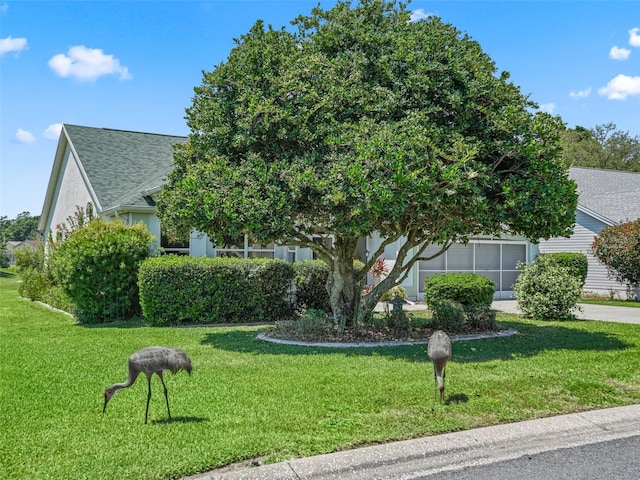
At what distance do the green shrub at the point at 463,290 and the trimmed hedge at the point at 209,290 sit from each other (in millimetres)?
4232

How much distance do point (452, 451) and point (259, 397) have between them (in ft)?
7.26

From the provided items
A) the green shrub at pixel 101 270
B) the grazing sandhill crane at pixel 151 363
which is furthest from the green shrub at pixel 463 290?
the grazing sandhill crane at pixel 151 363

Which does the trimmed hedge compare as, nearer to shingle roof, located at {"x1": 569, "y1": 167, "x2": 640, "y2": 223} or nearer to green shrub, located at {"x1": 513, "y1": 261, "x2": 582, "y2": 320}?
green shrub, located at {"x1": 513, "y1": 261, "x2": 582, "y2": 320}

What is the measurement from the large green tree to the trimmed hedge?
198cm

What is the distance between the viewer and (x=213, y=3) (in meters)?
10.3

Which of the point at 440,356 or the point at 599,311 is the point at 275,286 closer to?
the point at 440,356

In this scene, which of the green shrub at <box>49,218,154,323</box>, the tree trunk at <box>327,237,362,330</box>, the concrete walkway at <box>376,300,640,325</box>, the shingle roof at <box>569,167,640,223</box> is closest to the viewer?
the tree trunk at <box>327,237,362,330</box>

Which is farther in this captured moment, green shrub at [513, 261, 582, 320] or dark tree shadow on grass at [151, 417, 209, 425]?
green shrub at [513, 261, 582, 320]

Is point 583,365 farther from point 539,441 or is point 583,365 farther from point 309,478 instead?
point 309,478

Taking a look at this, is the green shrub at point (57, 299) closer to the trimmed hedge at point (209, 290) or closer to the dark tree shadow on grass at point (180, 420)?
the trimmed hedge at point (209, 290)

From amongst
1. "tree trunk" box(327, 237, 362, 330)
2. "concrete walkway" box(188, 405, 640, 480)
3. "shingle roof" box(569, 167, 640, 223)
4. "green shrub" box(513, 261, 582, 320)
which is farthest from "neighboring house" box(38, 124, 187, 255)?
"shingle roof" box(569, 167, 640, 223)

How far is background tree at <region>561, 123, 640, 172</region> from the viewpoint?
42.6 m

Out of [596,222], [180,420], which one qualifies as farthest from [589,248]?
[180,420]

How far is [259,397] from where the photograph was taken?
5719 millimetres
